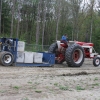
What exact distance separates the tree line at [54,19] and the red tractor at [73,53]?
76.9ft

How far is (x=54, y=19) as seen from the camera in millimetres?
50406

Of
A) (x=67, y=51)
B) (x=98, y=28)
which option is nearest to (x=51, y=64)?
(x=67, y=51)

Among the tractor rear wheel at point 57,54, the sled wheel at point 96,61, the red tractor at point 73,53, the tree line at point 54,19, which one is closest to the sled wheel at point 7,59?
the red tractor at point 73,53

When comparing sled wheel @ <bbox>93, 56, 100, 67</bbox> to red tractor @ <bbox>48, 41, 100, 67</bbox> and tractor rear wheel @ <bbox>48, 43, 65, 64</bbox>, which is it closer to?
red tractor @ <bbox>48, 41, 100, 67</bbox>

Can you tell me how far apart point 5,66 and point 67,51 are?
3.85 metres

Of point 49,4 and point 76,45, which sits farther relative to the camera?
point 49,4

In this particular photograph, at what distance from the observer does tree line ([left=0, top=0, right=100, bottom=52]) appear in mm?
42312

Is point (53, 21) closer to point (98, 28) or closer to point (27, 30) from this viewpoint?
point (27, 30)

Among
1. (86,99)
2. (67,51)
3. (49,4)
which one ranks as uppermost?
(49,4)

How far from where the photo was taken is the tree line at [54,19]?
4231 centimetres

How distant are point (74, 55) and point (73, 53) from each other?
1.31 ft

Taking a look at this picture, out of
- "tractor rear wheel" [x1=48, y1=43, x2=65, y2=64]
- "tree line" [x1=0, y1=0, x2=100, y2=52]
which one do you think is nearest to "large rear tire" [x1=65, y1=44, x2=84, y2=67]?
"tractor rear wheel" [x1=48, y1=43, x2=65, y2=64]

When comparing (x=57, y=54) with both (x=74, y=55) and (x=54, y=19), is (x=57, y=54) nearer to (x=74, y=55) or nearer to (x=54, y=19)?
(x=74, y=55)

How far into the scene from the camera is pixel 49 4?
4806cm
